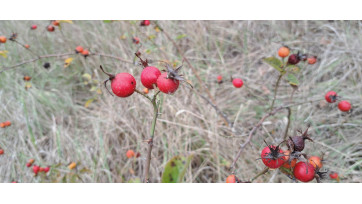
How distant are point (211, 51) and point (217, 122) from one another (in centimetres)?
130

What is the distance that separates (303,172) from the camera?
31.8 inches

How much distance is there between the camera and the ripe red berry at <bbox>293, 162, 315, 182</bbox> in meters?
0.80

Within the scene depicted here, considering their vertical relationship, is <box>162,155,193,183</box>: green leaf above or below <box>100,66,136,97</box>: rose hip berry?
below

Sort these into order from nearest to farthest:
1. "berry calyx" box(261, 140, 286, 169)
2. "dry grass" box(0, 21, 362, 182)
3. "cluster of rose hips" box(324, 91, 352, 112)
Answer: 1. "berry calyx" box(261, 140, 286, 169)
2. "cluster of rose hips" box(324, 91, 352, 112)
3. "dry grass" box(0, 21, 362, 182)

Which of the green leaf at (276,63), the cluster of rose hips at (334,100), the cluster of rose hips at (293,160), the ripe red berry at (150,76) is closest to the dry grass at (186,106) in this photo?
the cluster of rose hips at (334,100)

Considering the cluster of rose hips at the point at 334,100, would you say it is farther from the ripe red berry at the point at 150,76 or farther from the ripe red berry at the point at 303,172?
the ripe red berry at the point at 150,76

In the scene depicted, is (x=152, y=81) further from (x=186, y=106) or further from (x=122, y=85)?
(x=186, y=106)

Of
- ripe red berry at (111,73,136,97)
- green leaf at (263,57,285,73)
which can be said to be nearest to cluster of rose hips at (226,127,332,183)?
ripe red berry at (111,73,136,97)

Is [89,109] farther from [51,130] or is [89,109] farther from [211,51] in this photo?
[211,51]

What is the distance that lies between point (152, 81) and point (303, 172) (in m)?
0.53

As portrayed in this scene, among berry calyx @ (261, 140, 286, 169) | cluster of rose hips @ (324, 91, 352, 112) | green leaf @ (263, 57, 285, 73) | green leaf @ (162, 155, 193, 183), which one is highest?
green leaf @ (263, 57, 285, 73)

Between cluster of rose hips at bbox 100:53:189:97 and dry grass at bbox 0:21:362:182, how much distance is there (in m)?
1.42

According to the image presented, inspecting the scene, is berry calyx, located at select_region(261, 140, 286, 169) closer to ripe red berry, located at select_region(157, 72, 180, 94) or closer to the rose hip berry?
ripe red berry, located at select_region(157, 72, 180, 94)

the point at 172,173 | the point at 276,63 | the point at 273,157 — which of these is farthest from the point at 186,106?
the point at 273,157
